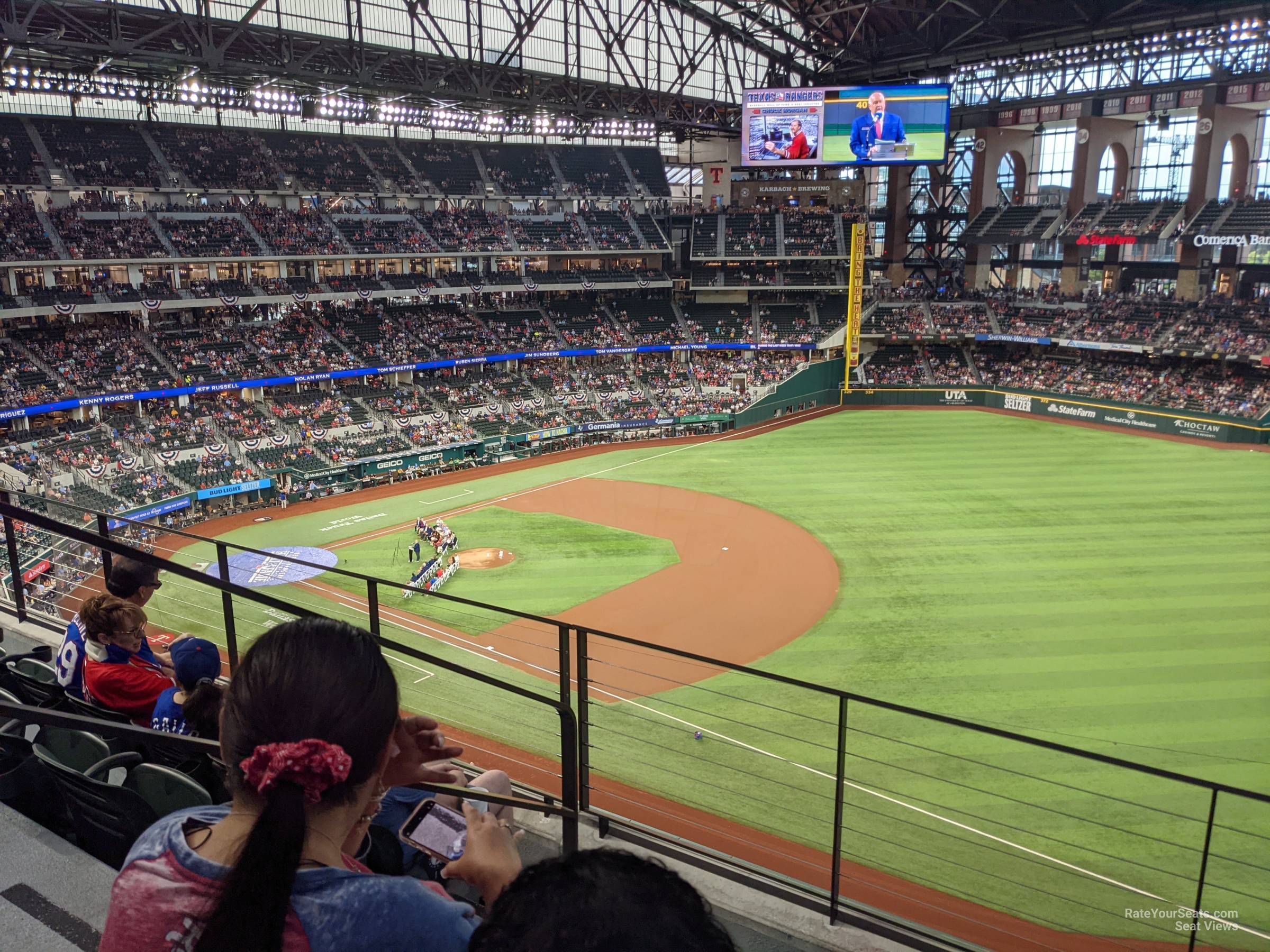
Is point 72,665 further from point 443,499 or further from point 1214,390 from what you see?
point 1214,390

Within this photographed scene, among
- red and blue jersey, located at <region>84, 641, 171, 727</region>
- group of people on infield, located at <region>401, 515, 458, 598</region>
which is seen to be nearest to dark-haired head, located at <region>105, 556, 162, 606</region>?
red and blue jersey, located at <region>84, 641, 171, 727</region>

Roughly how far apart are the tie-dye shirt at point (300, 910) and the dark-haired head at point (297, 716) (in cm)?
8

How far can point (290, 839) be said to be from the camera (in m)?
1.88

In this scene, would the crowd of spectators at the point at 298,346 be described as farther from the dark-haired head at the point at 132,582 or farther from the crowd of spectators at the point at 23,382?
the dark-haired head at the point at 132,582

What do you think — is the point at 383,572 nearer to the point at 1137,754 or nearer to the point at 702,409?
the point at 1137,754

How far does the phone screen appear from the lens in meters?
2.88

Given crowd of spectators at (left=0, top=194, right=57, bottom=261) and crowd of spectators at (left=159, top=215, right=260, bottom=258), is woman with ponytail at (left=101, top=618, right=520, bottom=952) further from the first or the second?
crowd of spectators at (left=159, top=215, right=260, bottom=258)

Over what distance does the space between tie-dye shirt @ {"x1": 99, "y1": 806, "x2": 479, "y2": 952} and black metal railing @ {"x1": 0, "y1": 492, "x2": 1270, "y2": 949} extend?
6.27 m

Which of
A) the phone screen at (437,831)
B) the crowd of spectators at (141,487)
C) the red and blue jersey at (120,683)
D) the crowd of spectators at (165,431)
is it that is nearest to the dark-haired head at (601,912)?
the phone screen at (437,831)

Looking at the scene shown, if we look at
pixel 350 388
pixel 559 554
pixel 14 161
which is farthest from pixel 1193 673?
pixel 14 161

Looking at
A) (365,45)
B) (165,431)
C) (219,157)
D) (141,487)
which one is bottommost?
(141,487)

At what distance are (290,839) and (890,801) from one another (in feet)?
47.3

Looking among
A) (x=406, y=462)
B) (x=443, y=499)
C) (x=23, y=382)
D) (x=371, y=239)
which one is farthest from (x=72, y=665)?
A: (x=371, y=239)

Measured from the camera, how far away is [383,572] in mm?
26422
